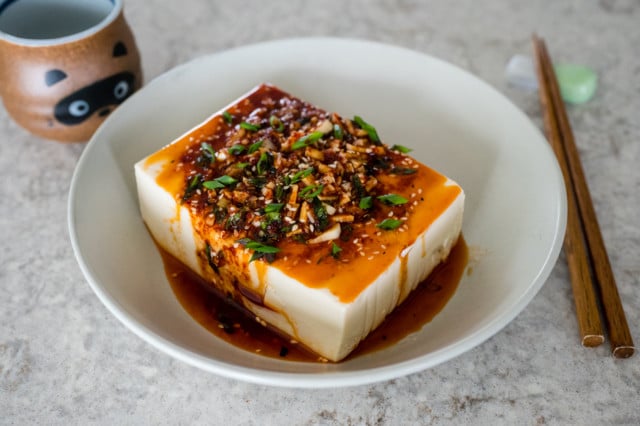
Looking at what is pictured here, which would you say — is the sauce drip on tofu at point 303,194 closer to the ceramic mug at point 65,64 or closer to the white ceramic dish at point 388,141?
the white ceramic dish at point 388,141

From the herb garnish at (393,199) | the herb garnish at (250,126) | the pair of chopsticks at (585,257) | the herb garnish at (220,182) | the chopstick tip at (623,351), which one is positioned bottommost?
the chopstick tip at (623,351)

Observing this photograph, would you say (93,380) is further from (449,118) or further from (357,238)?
(449,118)

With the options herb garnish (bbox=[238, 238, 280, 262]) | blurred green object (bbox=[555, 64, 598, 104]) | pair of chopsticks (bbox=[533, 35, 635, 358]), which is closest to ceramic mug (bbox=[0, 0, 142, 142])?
herb garnish (bbox=[238, 238, 280, 262])

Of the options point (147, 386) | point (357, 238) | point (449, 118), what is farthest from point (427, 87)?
point (147, 386)

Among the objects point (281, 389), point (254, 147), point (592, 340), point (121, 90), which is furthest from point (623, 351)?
point (121, 90)

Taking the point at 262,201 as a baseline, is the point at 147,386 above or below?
below

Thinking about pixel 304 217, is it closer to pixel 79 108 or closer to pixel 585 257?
pixel 585 257

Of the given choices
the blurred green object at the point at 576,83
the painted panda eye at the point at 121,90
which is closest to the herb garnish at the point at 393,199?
the painted panda eye at the point at 121,90
